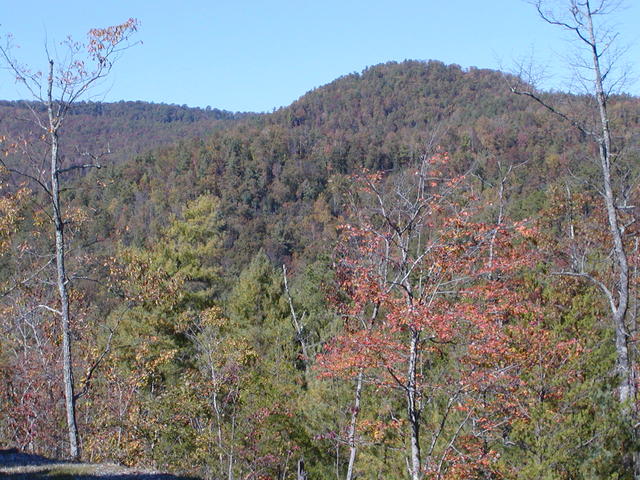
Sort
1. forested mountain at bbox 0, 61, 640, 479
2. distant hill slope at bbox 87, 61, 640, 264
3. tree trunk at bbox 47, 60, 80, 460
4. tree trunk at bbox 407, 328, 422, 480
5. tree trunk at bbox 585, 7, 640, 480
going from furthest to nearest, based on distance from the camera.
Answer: distant hill slope at bbox 87, 61, 640, 264 → tree trunk at bbox 47, 60, 80, 460 → tree trunk at bbox 585, 7, 640, 480 → forested mountain at bbox 0, 61, 640, 479 → tree trunk at bbox 407, 328, 422, 480

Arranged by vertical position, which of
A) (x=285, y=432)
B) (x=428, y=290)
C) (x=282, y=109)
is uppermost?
(x=282, y=109)

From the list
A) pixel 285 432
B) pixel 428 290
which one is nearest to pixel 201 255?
pixel 285 432

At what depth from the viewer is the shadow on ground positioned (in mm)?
7996

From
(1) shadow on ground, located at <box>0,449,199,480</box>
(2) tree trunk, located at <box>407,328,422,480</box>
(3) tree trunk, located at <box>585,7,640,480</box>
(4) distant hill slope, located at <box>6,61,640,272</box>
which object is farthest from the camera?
(4) distant hill slope, located at <box>6,61,640,272</box>

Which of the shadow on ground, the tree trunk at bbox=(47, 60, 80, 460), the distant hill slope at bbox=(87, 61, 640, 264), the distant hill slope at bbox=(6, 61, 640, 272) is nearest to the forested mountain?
the tree trunk at bbox=(47, 60, 80, 460)

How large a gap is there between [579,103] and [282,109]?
471 ft

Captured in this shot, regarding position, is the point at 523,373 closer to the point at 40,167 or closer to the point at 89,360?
the point at 40,167

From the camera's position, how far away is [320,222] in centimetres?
7531

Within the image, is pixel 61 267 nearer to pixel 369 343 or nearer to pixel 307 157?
pixel 369 343

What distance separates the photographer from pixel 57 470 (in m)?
8.35

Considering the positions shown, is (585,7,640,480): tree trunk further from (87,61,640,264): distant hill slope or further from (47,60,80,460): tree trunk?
(87,61,640,264): distant hill slope

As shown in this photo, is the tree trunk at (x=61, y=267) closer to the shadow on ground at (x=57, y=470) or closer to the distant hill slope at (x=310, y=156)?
the shadow on ground at (x=57, y=470)

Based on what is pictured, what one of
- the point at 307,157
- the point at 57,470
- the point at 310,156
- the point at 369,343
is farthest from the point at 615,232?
the point at 307,157

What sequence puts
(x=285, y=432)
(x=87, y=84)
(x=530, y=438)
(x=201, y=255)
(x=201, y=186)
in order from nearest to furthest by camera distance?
(x=530, y=438) → (x=87, y=84) → (x=285, y=432) → (x=201, y=255) → (x=201, y=186)
